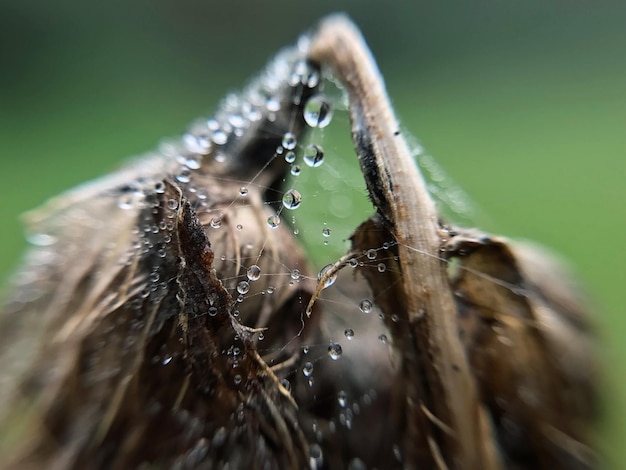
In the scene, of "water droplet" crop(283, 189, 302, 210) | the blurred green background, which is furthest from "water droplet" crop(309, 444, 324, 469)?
the blurred green background

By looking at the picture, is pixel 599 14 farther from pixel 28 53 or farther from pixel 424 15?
pixel 28 53

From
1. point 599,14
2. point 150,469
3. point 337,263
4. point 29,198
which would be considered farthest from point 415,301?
point 599,14

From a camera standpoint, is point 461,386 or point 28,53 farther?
point 28,53

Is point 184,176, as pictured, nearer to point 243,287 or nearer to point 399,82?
point 243,287

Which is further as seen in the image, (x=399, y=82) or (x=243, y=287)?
(x=399, y=82)

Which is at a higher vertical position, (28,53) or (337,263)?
(28,53)

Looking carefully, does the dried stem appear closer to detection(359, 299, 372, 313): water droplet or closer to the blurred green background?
detection(359, 299, 372, 313): water droplet

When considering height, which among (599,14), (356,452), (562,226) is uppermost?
(599,14)

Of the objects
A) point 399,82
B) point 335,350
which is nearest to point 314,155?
point 335,350
